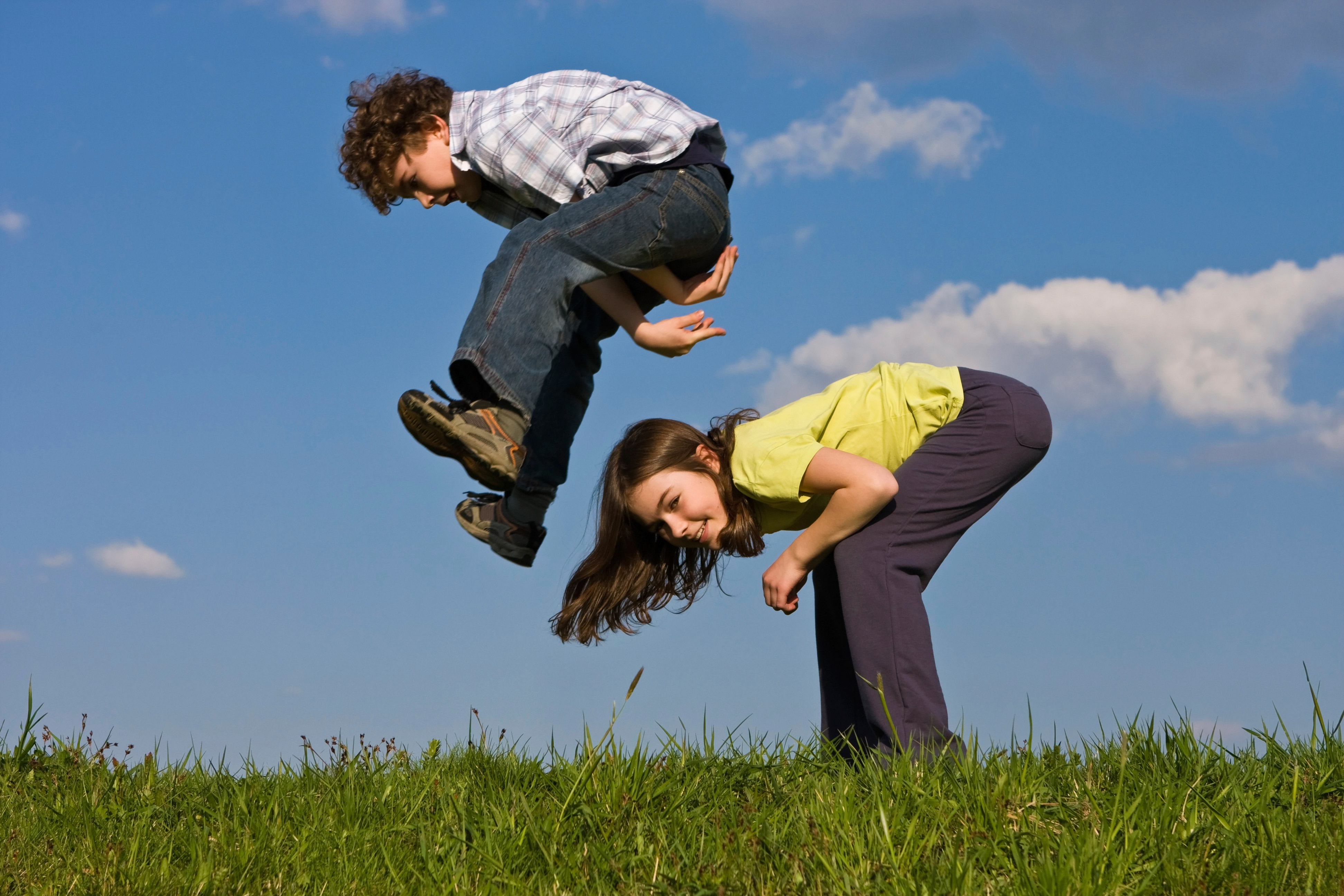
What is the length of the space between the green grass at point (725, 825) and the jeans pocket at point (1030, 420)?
1.06 metres

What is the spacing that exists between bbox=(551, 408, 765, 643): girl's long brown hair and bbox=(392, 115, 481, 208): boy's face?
3.70ft

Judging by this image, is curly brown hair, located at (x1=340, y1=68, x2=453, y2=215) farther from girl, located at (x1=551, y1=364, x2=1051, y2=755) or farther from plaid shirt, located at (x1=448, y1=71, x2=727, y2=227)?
girl, located at (x1=551, y1=364, x2=1051, y2=755)

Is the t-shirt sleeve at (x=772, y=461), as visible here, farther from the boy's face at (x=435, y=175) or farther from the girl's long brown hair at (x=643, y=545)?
the boy's face at (x=435, y=175)

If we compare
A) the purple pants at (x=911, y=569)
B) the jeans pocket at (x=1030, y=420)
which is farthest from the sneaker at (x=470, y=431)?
the jeans pocket at (x=1030, y=420)

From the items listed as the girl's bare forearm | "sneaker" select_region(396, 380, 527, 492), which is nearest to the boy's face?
"sneaker" select_region(396, 380, 527, 492)

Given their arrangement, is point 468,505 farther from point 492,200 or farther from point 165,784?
point 165,784

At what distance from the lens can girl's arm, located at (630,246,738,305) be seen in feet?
13.8

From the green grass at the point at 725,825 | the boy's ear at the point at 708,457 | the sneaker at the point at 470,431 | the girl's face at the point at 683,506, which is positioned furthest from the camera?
the boy's ear at the point at 708,457

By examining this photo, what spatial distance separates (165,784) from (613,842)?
2009 mm

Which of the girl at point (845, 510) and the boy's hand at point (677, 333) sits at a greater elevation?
the boy's hand at point (677, 333)

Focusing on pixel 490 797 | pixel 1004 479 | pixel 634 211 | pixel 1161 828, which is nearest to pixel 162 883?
pixel 490 797

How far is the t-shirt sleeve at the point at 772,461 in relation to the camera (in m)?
3.77

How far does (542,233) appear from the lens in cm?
366

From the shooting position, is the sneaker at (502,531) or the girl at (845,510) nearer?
the girl at (845,510)
